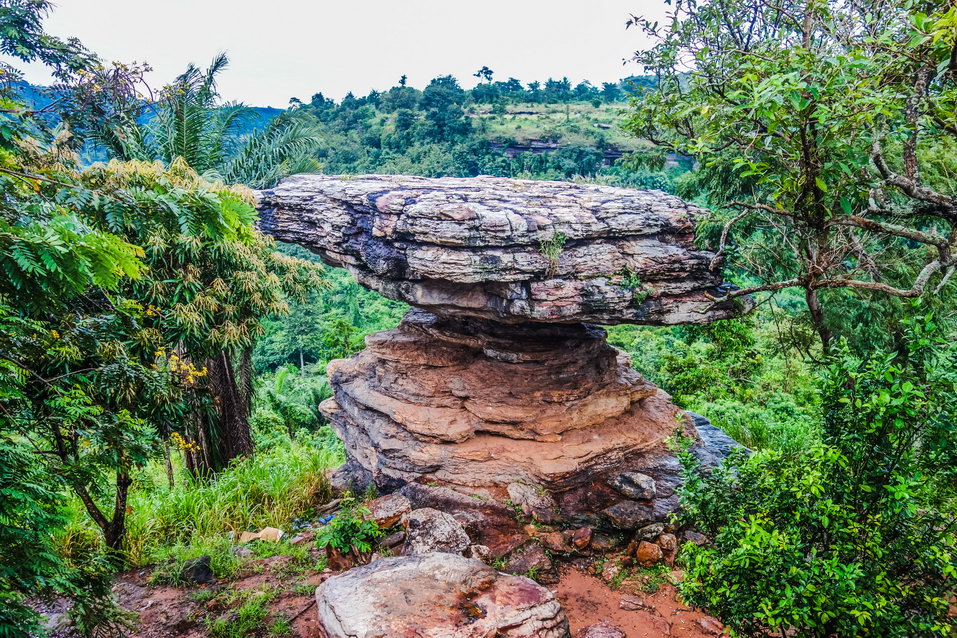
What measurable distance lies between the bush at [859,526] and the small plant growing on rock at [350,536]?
4025 millimetres

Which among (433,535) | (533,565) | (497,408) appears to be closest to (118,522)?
(433,535)

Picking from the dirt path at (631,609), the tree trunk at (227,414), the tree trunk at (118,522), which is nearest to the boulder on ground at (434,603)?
the dirt path at (631,609)

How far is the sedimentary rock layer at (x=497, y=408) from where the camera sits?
780cm

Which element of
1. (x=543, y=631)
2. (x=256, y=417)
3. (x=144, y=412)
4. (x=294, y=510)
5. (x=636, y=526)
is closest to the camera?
(x=543, y=631)

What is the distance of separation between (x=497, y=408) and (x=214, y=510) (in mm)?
4203

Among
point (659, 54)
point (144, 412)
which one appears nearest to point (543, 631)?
point (144, 412)

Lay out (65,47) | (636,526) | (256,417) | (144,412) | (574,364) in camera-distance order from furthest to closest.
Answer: (256,417)
(65,47)
(574,364)
(636,526)
(144,412)

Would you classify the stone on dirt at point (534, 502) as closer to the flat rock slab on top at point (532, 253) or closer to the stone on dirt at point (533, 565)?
the stone on dirt at point (533, 565)

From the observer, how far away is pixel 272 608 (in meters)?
5.65

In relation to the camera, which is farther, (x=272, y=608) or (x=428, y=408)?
(x=428, y=408)

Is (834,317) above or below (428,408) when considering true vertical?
above

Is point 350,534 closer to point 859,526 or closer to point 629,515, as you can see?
point 629,515

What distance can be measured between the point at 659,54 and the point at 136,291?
24.3 feet

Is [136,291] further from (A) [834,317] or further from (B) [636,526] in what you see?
(A) [834,317]
